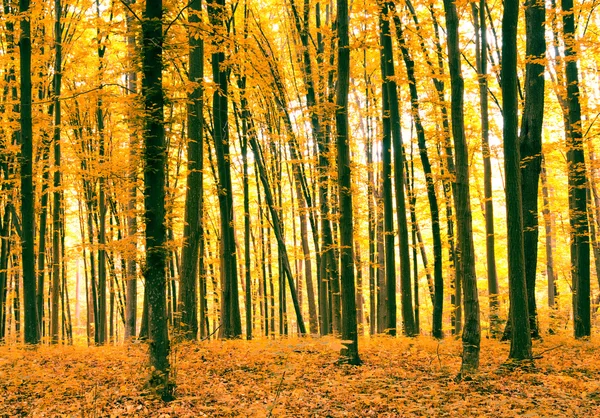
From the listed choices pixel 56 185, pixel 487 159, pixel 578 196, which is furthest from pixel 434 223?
pixel 56 185

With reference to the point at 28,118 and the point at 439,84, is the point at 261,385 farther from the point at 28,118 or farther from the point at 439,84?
the point at 439,84

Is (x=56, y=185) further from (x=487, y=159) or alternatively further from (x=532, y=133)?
(x=487, y=159)

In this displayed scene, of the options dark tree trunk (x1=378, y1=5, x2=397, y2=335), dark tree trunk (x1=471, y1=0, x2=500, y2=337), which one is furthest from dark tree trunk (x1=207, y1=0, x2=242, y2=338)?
dark tree trunk (x1=471, y1=0, x2=500, y2=337)

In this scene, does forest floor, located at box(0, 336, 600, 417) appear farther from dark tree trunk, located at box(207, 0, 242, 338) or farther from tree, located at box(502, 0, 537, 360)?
dark tree trunk, located at box(207, 0, 242, 338)

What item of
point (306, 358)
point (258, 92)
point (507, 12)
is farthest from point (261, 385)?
point (258, 92)

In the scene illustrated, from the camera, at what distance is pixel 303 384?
7969mm

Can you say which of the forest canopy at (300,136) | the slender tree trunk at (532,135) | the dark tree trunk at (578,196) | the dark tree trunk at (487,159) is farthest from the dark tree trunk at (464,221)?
the dark tree trunk at (487,159)

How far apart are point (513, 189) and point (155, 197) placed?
623 cm

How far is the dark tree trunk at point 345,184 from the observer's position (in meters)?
8.91

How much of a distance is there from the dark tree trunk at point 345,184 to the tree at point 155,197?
3.42 metres

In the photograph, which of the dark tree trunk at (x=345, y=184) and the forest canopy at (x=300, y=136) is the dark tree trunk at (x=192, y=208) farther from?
the dark tree trunk at (x=345, y=184)

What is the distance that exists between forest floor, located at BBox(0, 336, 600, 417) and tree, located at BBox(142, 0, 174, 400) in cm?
49

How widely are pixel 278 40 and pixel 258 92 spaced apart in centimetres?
360

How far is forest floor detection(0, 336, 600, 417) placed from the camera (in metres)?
6.33
